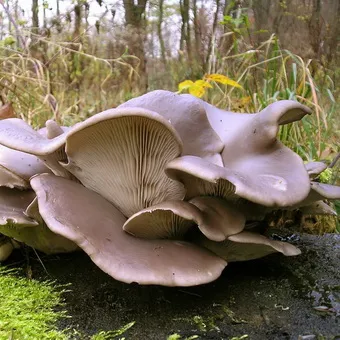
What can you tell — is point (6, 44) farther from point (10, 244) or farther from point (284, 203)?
point (284, 203)

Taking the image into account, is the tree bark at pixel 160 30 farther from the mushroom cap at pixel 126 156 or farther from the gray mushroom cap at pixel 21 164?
the mushroom cap at pixel 126 156

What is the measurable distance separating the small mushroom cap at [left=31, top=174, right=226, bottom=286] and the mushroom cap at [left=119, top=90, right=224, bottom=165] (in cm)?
32

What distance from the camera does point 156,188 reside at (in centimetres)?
131

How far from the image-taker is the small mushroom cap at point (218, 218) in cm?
113

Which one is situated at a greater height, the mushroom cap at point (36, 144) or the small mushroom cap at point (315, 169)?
the mushroom cap at point (36, 144)

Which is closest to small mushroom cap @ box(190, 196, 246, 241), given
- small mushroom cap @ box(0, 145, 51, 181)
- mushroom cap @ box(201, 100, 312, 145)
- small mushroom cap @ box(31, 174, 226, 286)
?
small mushroom cap @ box(31, 174, 226, 286)

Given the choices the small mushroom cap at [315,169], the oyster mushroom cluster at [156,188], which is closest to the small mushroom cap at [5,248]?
the oyster mushroom cluster at [156,188]

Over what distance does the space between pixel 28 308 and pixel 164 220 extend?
47 centimetres

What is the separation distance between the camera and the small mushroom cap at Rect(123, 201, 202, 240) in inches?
44.3

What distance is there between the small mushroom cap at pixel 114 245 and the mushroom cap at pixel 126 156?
0.06 meters

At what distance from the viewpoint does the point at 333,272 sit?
137 cm

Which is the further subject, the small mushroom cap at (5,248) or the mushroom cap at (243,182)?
the small mushroom cap at (5,248)

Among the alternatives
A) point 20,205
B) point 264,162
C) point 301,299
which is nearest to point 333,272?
point 301,299

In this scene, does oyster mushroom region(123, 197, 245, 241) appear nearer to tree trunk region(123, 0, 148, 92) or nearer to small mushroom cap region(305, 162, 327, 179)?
small mushroom cap region(305, 162, 327, 179)
